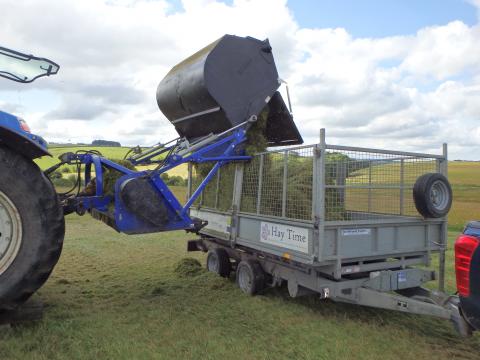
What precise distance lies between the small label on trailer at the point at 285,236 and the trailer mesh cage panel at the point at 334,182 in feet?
0.51

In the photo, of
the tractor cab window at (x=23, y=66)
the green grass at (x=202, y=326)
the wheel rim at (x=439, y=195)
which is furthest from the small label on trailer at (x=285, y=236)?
the tractor cab window at (x=23, y=66)

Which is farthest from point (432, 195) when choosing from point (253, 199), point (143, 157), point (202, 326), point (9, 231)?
point (9, 231)

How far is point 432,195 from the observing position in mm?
5227

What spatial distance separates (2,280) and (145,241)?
649cm

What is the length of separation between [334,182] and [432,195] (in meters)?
1.36

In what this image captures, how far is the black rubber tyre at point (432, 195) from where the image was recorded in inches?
198

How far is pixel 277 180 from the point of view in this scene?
5395mm

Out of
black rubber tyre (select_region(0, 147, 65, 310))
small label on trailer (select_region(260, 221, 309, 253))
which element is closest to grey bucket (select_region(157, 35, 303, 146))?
small label on trailer (select_region(260, 221, 309, 253))

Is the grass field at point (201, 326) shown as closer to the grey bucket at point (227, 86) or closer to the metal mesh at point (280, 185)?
the metal mesh at point (280, 185)

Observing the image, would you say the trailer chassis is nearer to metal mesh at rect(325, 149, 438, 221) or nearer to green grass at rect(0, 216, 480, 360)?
green grass at rect(0, 216, 480, 360)

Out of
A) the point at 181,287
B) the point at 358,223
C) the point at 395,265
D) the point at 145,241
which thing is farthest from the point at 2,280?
the point at 145,241

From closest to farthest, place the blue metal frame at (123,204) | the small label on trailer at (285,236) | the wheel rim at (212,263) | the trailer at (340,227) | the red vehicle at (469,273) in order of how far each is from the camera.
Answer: the red vehicle at (469,273) → the trailer at (340,227) → the small label on trailer at (285,236) → the blue metal frame at (123,204) → the wheel rim at (212,263)

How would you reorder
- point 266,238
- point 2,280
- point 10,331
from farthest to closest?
1. point 266,238
2. point 10,331
3. point 2,280

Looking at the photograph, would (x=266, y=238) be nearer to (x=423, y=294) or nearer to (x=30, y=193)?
(x=423, y=294)
